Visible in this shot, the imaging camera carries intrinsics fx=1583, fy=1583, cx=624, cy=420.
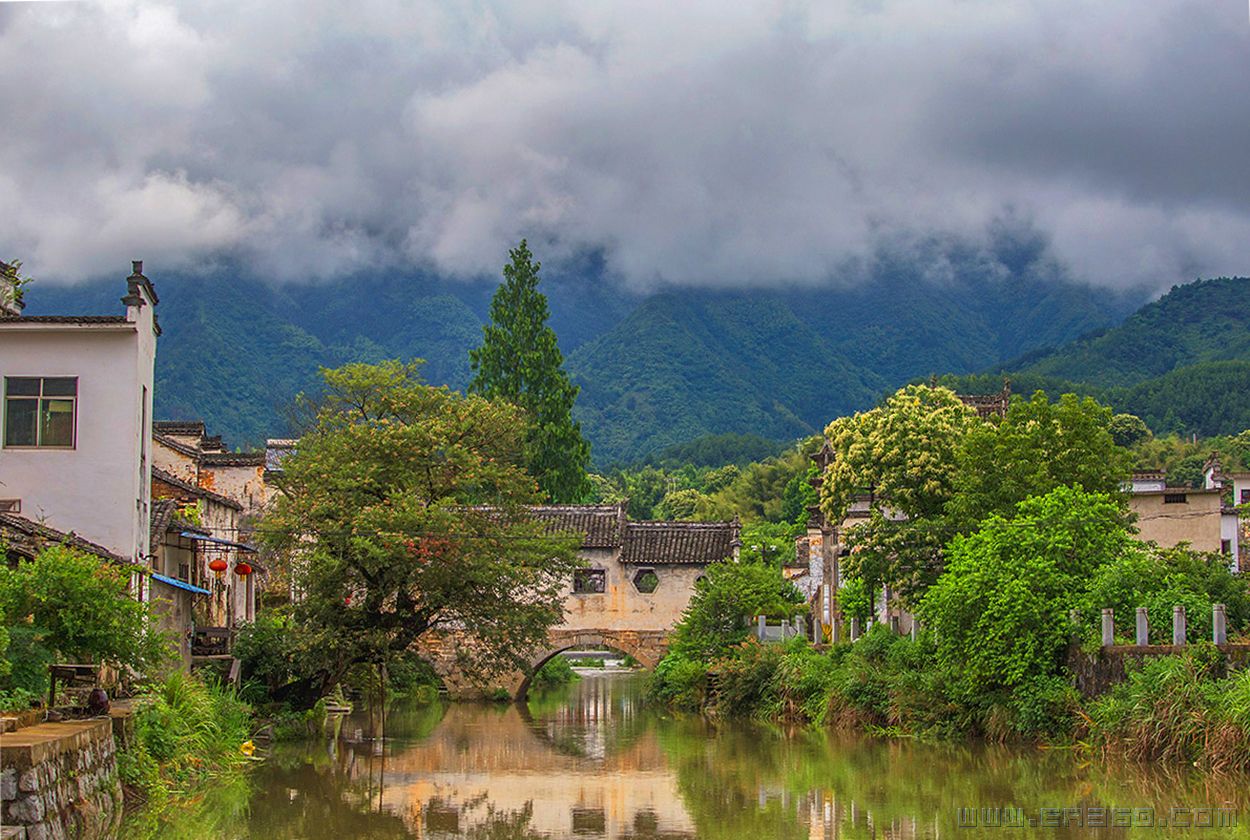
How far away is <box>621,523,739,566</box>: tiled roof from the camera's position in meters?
47.8

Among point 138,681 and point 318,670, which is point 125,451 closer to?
point 138,681

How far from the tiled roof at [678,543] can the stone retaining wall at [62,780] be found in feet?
98.8

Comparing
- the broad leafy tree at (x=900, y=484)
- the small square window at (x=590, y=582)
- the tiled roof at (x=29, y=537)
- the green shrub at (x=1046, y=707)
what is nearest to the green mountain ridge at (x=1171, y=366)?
the small square window at (x=590, y=582)

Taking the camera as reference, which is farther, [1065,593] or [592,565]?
[592,565]

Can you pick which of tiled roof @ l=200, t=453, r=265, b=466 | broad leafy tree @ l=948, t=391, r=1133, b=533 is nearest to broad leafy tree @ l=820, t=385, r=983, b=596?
broad leafy tree @ l=948, t=391, r=1133, b=533

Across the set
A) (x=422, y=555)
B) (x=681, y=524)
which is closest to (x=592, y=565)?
(x=681, y=524)

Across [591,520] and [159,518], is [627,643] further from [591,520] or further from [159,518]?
[159,518]

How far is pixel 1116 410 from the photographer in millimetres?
106625

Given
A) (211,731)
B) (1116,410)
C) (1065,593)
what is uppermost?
(1116,410)

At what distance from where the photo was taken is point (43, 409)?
24578 mm

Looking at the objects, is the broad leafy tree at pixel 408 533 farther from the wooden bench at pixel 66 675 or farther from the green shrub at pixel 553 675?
the green shrub at pixel 553 675

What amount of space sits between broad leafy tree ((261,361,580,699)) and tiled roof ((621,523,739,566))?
47.3 ft

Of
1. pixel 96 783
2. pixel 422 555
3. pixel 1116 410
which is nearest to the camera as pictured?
pixel 96 783

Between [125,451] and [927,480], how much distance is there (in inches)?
690
